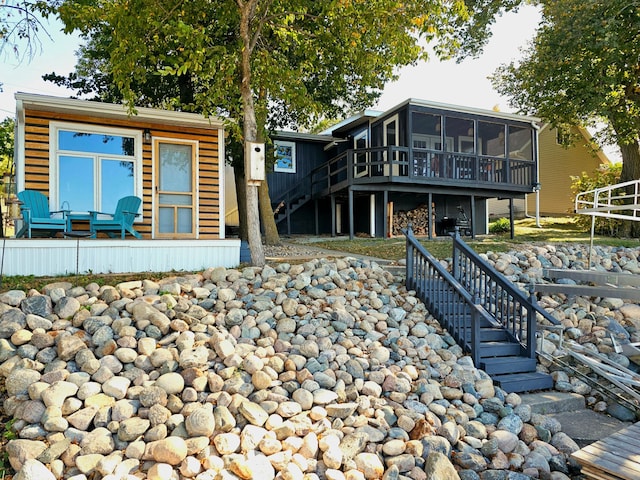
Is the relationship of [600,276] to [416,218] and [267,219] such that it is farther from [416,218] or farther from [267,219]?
[416,218]

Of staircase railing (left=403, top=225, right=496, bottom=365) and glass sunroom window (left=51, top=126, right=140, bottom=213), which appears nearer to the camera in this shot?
staircase railing (left=403, top=225, right=496, bottom=365)

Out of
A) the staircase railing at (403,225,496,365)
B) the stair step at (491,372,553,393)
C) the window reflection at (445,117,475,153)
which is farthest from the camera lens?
the window reflection at (445,117,475,153)

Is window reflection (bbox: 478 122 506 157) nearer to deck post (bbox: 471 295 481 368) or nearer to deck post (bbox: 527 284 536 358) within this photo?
deck post (bbox: 527 284 536 358)

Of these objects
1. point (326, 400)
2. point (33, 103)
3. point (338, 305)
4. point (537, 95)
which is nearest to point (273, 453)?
point (326, 400)

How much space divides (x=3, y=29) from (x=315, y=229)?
9798 millimetres

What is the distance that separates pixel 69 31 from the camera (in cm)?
682

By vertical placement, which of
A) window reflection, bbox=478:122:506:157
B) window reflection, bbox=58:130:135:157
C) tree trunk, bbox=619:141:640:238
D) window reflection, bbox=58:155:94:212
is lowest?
window reflection, bbox=58:155:94:212

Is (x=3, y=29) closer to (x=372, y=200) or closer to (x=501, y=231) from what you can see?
(x=372, y=200)

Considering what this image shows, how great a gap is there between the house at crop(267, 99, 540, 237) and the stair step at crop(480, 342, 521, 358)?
6764mm

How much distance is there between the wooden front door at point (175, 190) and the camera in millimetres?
8086

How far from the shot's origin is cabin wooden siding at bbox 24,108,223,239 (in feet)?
23.3

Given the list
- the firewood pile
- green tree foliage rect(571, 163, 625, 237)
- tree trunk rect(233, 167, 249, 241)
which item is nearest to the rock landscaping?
tree trunk rect(233, 167, 249, 241)

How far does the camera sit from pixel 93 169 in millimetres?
7613

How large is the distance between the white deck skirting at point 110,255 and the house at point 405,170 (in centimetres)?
560
